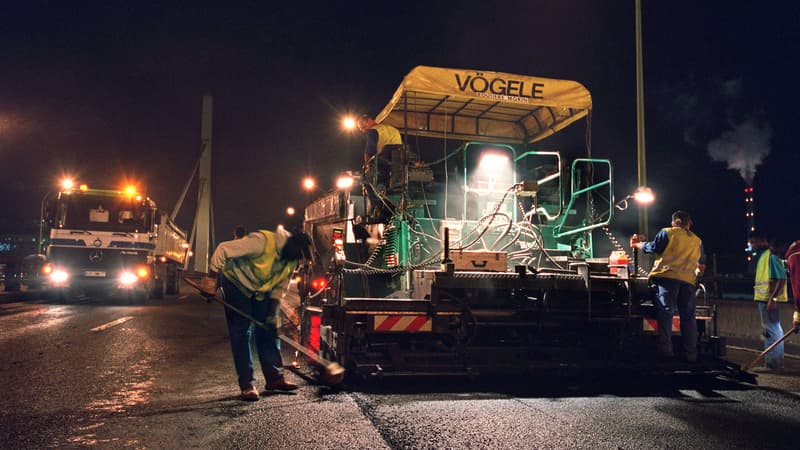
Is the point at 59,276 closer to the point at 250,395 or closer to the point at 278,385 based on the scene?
the point at 278,385

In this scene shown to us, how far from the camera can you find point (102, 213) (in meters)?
18.4

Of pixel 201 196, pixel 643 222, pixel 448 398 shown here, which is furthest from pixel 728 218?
pixel 448 398

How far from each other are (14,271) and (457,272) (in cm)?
2021

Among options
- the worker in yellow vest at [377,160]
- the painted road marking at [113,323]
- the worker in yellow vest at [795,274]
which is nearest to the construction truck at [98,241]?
the painted road marking at [113,323]

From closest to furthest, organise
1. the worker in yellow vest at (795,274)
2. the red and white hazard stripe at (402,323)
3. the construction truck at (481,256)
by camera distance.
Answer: the red and white hazard stripe at (402,323) < the construction truck at (481,256) < the worker in yellow vest at (795,274)

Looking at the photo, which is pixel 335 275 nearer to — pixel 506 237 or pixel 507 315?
pixel 507 315

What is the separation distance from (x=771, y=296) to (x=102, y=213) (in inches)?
668

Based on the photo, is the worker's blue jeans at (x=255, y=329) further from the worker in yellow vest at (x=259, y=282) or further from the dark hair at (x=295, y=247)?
the dark hair at (x=295, y=247)

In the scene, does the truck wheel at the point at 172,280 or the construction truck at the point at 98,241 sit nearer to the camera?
the construction truck at the point at 98,241

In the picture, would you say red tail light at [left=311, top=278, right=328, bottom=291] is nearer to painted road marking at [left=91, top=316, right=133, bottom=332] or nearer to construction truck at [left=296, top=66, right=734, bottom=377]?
construction truck at [left=296, top=66, right=734, bottom=377]

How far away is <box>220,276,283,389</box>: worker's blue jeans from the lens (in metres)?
Result: 5.71

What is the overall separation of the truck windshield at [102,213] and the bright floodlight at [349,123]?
11.4 meters

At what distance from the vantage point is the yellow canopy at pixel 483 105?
7.88 m

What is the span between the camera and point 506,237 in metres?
8.30
